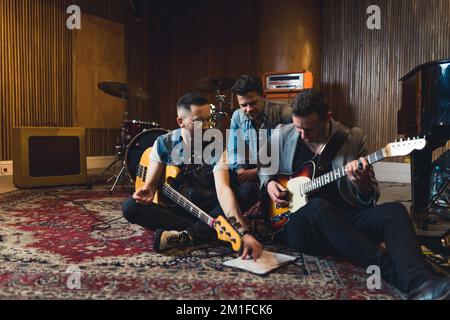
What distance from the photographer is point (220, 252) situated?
7.25 feet

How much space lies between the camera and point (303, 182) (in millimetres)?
2068

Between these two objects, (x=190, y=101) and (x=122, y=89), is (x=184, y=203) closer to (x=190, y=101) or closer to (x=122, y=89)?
(x=190, y=101)

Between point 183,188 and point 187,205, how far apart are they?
26 centimetres

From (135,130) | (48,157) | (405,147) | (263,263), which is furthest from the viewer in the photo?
(48,157)

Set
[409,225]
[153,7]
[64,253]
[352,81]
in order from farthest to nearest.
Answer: [153,7], [352,81], [64,253], [409,225]

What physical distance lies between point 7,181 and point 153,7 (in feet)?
12.3

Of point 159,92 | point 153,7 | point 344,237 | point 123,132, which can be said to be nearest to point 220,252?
point 344,237

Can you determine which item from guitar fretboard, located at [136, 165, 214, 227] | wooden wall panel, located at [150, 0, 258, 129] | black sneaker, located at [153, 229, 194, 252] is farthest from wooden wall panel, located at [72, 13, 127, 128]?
black sneaker, located at [153, 229, 194, 252]

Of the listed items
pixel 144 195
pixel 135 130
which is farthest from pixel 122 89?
pixel 144 195

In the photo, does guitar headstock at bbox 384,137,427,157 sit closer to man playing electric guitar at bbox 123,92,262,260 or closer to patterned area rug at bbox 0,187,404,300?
patterned area rug at bbox 0,187,404,300

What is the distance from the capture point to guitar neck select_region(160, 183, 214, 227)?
6.78 feet

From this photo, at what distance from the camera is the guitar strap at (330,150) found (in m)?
2.02

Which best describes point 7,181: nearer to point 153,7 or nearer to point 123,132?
point 123,132

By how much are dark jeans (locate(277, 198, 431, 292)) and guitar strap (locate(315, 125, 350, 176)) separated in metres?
0.23
